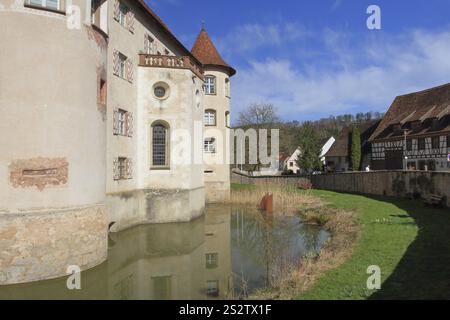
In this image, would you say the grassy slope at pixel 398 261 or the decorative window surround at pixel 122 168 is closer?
the grassy slope at pixel 398 261

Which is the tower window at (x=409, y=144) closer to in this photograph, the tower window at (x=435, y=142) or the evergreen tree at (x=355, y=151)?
the tower window at (x=435, y=142)

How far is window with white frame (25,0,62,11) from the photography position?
992 cm

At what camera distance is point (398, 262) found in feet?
29.8

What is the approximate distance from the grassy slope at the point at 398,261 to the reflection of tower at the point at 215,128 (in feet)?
43.4

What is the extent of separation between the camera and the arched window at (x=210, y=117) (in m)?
27.6

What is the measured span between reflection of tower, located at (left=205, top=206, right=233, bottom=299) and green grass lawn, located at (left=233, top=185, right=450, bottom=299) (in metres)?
2.68

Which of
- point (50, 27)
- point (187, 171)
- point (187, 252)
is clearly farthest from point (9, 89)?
point (187, 171)

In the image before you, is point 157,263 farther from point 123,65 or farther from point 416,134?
point 416,134

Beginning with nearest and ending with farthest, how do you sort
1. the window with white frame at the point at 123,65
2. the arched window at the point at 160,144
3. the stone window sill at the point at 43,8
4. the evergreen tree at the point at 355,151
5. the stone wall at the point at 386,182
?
1. the stone window sill at the point at 43,8
2. the window with white frame at the point at 123,65
3. the arched window at the point at 160,144
4. the stone wall at the point at 386,182
5. the evergreen tree at the point at 355,151

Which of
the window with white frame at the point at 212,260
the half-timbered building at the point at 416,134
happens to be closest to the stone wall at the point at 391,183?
the half-timbered building at the point at 416,134

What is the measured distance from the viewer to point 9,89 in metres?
9.55

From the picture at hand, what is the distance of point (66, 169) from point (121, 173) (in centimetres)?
689

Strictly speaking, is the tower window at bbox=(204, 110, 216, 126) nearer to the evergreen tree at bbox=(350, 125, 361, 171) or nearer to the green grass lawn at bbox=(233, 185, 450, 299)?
the green grass lawn at bbox=(233, 185, 450, 299)
